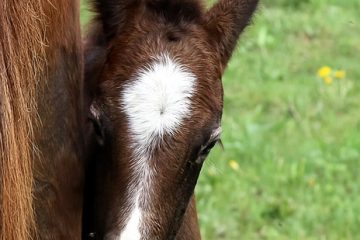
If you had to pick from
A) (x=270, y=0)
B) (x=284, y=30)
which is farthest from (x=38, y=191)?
(x=270, y=0)

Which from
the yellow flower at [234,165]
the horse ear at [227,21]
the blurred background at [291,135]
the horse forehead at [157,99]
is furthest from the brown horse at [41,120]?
the yellow flower at [234,165]

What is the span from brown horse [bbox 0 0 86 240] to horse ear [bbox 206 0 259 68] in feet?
1.34

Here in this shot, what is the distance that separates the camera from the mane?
177cm

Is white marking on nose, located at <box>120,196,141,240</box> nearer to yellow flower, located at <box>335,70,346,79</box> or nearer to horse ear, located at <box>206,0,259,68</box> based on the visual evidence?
horse ear, located at <box>206,0,259,68</box>

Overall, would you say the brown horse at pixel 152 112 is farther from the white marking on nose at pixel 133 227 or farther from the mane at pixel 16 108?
the mane at pixel 16 108

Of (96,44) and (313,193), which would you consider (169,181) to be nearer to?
(96,44)

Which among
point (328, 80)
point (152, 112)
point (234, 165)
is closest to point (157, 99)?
point (152, 112)

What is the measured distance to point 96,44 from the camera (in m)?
2.49

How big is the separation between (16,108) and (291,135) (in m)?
3.44

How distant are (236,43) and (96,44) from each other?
1.19ft

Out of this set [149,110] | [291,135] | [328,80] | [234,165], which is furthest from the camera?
[328,80]

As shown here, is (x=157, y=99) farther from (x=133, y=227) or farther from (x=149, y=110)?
(x=133, y=227)

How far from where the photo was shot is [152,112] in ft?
7.14

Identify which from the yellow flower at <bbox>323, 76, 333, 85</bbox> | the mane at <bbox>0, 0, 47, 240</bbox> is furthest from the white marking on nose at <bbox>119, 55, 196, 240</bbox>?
the yellow flower at <bbox>323, 76, 333, 85</bbox>
